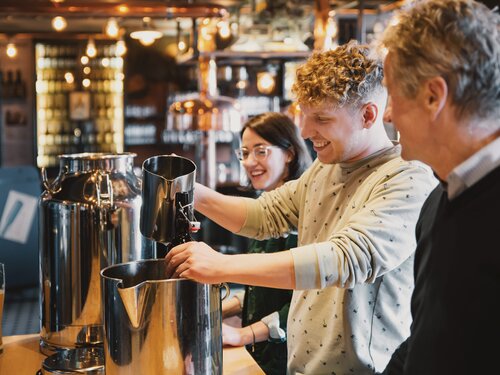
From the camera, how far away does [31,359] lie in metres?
2.01

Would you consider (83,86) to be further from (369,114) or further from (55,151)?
(369,114)

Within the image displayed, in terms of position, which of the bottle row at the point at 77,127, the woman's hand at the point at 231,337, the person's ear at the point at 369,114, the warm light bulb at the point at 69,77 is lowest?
the bottle row at the point at 77,127

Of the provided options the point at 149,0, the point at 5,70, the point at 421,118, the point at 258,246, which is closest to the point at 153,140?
the point at 5,70

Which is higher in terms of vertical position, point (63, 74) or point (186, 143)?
point (63, 74)

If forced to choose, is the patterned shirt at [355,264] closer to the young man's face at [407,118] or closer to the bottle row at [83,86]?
the young man's face at [407,118]

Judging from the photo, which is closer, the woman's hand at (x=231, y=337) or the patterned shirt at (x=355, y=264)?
the patterned shirt at (x=355, y=264)

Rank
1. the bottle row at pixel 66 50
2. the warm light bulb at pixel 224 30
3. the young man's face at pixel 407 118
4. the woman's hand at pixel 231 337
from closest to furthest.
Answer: the young man's face at pixel 407 118, the woman's hand at pixel 231 337, the warm light bulb at pixel 224 30, the bottle row at pixel 66 50

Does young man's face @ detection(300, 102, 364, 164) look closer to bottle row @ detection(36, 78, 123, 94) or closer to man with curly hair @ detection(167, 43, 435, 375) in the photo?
man with curly hair @ detection(167, 43, 435, 375)

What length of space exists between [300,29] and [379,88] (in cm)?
688

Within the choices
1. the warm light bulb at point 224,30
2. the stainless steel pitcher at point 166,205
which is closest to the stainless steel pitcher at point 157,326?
the stainless steel pitcher at point 166,205

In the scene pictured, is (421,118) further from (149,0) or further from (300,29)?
(300,29)

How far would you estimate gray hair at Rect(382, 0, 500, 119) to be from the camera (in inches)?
46.1

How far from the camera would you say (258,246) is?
275 centimetres

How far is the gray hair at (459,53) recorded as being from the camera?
117 centimetres
